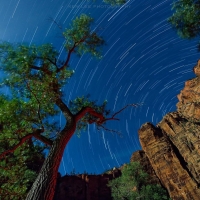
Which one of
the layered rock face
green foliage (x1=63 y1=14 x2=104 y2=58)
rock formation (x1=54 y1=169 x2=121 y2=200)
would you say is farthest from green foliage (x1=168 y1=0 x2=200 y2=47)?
rock formation (x1=54 y1=169 x2=121 y2=200)

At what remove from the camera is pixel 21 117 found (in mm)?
7039

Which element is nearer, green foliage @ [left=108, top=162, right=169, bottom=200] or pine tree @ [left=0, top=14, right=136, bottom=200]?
pine tree @ [left=0, top=14, right=136, bottom=200]

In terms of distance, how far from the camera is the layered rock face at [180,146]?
36844 mm

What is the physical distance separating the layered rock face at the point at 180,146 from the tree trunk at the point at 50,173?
133 ft

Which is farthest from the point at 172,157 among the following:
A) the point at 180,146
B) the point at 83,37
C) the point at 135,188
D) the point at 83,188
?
the point at 83,37

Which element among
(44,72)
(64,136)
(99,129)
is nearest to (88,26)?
(44,72)

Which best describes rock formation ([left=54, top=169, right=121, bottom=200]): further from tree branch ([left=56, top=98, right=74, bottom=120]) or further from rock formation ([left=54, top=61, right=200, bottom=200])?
tree branch ([left=56, top=98, right=74, bottom=120])

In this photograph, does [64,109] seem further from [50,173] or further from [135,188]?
[135,188]

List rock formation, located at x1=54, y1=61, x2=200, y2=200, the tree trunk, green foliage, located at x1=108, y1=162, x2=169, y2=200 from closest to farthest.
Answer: the tree trunk → green foliage, located at x1=108, y1=162, x2=169, y2=200 → rock formation, located at x1=54, y1=61, x2=200, y2=200

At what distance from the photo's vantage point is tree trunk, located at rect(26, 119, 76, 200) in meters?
4.30

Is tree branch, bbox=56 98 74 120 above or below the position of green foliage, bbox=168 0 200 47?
below

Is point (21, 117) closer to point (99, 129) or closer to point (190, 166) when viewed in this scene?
point (99, 129)

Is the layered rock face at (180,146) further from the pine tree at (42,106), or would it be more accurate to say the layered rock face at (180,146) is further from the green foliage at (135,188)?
the pine tree at (42,106)

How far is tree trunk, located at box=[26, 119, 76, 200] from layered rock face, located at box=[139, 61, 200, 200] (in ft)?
133
